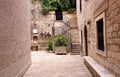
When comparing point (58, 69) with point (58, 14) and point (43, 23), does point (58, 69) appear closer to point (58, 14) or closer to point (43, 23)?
point (43, 23)

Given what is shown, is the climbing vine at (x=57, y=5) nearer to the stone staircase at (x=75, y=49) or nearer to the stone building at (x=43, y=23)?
the stone building at (x=43, y=23)

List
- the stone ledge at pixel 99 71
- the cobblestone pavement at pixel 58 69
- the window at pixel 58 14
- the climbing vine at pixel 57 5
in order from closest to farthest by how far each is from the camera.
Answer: the stone ledge at pixel 99 71 < the cobblestone pavement at pixel 58 69 < the climbing vine at pixel 57 5 < the window at pixel 58 14

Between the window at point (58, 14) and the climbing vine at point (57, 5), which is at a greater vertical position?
the climbing vine at point (57, 5)

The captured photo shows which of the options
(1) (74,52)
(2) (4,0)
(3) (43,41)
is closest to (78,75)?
(2) (4,0)

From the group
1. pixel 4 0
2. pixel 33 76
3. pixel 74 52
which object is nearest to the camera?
pixel 4 0

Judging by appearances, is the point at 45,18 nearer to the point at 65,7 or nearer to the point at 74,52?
the point at 65,7

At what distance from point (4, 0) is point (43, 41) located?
570 inches

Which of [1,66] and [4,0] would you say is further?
[4,0]

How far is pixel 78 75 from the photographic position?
21.2 feet

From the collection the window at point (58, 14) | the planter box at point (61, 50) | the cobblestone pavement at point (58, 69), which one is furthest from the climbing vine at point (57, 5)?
the cobblestone pavement at point (58, 69)

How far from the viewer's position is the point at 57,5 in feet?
63.1

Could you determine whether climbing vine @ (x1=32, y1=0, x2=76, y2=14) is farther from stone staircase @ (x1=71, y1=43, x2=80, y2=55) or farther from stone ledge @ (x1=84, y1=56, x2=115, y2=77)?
stone ledge @ (x1=84, y1=56, x2=115, y2=77)

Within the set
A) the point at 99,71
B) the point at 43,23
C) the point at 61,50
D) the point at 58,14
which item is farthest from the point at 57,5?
the point at 99,71

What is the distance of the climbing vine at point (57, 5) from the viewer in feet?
61.9
